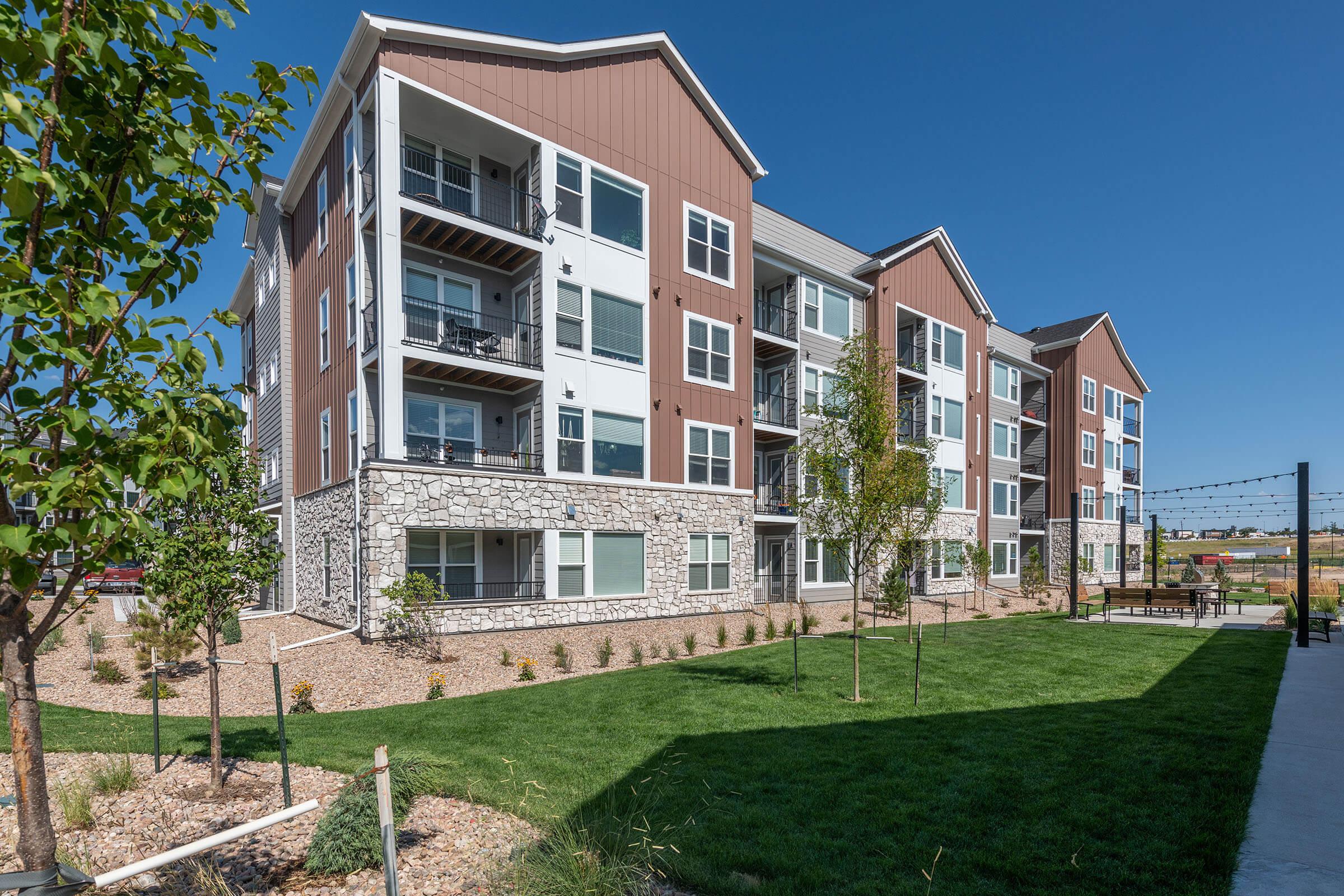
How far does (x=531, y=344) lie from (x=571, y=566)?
5.81 m

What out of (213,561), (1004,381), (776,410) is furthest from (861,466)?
(1004,381)

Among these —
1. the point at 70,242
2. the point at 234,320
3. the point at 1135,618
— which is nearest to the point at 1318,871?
the point at 234,320

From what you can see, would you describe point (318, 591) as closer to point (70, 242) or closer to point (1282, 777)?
point (70, 242)

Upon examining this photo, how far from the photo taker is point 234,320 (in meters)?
3.39

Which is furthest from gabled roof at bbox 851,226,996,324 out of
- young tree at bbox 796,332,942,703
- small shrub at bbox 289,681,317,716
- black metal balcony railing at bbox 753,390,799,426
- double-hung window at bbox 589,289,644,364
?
small shrub at bbox 289,681,317,716

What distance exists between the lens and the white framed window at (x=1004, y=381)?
34969 millimetres

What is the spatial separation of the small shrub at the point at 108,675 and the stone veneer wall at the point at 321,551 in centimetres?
441

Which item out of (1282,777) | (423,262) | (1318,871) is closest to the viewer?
(1318,871)

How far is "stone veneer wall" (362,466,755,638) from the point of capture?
15.2 m

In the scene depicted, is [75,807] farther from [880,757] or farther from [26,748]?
[880,757]

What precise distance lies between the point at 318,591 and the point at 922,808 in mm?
18059

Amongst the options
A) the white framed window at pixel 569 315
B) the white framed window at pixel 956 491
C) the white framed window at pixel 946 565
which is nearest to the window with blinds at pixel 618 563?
the white framed window at pixel 569 315

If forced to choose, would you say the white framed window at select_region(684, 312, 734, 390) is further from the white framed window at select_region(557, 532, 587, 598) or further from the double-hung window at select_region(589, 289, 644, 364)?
the white framed window at select_region(557, 532, 587, 598)

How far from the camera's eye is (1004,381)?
3603cm
